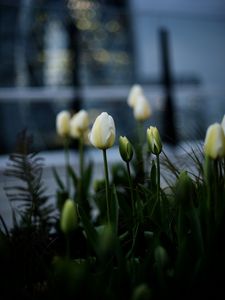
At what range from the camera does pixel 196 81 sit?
2.77 m

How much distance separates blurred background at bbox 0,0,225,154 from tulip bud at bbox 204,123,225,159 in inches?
64.7

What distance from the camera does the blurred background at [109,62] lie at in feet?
7.73

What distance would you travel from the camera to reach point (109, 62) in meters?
2.57

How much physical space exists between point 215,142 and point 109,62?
2.04 m

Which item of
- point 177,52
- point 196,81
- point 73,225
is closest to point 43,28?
point 177,52

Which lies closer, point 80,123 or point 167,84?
point 80,123

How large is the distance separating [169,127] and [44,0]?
1052 millimetres

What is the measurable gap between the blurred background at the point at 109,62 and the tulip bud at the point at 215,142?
1.64 meters

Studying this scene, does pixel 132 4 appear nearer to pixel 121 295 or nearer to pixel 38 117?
pixel 38 117

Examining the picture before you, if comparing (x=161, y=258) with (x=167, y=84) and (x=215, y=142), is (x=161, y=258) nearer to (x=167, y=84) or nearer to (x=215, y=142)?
(x=215, y=142)

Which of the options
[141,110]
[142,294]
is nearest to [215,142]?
[142,294]

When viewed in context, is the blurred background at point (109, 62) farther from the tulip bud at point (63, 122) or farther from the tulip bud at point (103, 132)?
the tulip bud at point (103, 132)

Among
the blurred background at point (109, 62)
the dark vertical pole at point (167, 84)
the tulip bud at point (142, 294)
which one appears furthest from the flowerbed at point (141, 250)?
the dark vertical pole at point (167, 84)

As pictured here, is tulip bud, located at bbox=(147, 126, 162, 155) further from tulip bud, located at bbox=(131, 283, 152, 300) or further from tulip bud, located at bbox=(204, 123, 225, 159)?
tulip bud, located at bbox=(131, 283, 152, 300)
